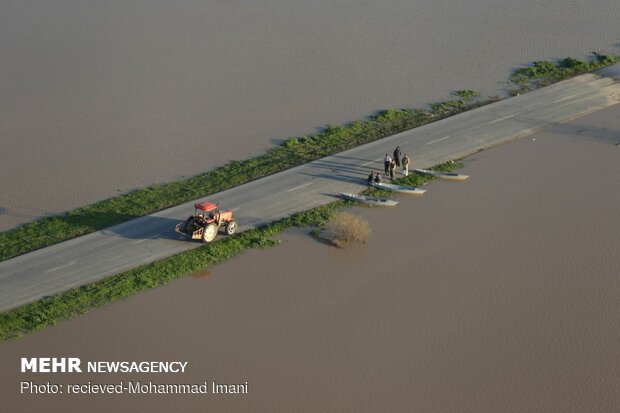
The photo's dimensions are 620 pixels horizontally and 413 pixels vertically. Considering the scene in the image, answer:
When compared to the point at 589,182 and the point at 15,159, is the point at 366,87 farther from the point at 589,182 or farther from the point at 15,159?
the point at 15,159

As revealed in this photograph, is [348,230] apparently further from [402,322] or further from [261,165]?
[261,165]

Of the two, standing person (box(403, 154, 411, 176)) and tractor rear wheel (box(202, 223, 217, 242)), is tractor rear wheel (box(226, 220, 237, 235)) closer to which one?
tractor rear wheel (box(202, 223, 217, 242))

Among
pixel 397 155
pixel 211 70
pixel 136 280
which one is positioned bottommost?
pixel 136 280

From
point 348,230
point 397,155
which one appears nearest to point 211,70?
point 397,155

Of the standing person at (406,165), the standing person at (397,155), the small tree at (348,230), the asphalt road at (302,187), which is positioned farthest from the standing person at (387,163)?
the small tree at (348,230)

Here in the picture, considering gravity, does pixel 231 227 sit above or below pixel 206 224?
below

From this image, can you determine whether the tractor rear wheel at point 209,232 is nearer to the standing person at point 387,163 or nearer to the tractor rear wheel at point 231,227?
the tractor rear wheel at point 231,227
